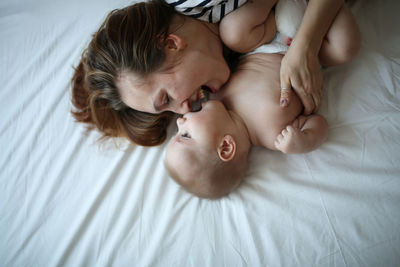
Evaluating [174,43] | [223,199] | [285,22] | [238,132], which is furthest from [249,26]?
[223,199]

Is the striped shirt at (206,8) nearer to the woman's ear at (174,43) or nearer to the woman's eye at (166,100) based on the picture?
the woman's ear at (174,43)

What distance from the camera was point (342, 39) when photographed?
2.84ft

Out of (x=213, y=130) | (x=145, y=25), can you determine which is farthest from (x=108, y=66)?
(x=213, y=130)

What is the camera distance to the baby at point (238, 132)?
823 millimetres

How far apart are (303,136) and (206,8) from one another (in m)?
0.53

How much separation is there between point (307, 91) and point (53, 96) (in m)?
1.02

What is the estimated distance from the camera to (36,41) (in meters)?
1.24

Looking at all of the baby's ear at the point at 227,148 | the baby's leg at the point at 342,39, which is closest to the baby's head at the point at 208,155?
the baby's ear at the point at 227,148

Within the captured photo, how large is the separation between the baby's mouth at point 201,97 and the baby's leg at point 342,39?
1.45 ft

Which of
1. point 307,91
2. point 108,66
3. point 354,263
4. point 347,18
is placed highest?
point 108,66

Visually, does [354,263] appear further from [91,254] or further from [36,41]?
[36,41]

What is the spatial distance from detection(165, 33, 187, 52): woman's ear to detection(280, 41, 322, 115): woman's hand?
0.35m

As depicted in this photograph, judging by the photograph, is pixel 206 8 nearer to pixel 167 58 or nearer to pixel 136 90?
pixel 167 58

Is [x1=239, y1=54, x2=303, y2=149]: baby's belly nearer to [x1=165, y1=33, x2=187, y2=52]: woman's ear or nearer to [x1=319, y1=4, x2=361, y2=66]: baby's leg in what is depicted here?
[x1=319, y1=4, x2=361, y2=66]: baby's leg
